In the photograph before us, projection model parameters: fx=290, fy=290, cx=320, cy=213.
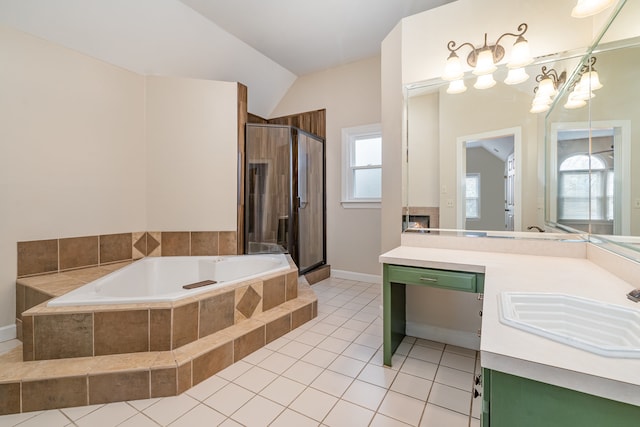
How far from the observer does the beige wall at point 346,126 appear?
3816 mm

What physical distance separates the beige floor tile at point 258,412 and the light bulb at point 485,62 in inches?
95.1

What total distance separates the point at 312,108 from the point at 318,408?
3.75m

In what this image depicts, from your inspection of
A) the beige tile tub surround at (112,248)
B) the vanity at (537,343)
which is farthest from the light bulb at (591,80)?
the beige tile tub surround at (112,248)

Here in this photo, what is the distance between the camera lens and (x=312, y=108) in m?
4.25

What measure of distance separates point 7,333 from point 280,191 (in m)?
2.65

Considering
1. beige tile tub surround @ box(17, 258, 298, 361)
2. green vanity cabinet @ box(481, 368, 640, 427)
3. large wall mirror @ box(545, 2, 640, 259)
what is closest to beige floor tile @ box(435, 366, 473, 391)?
large wall mirror @ box(545, 2, 640, 259)

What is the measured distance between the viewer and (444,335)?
2191 millimetres

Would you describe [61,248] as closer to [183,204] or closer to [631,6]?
[183,204]

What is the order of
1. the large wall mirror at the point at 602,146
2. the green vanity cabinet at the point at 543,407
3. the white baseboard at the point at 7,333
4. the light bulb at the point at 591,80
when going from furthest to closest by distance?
the white baseboard at the point at 7,333
the light bulb at the point at 591,80
the large wall mirror at the point at 602,146
the green vanity cabinet at the point at 543,407

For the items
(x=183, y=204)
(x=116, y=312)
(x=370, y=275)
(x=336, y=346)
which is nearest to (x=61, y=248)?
(x=183, y=204)

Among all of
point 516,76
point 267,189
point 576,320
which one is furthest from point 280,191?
point 576,320

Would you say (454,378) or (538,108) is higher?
(538,108)

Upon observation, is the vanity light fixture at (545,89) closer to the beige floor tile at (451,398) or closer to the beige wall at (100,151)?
the beige floor tile at (451,398)

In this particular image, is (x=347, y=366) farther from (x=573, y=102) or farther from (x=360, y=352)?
(x=573, y=102)
